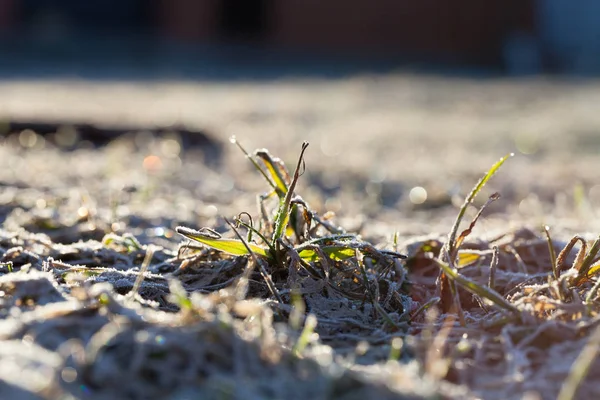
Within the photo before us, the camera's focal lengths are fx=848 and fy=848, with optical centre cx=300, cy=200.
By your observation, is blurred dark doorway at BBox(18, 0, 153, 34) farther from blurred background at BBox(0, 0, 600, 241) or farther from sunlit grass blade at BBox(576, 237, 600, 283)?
sunlit grass blade at BBox(576, 237, 600, 283)

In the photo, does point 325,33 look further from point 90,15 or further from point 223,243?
point 223,243

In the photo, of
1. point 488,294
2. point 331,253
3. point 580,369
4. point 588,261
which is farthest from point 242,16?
point 580,369

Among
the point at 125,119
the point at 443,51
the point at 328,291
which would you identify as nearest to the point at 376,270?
the point at 328,291

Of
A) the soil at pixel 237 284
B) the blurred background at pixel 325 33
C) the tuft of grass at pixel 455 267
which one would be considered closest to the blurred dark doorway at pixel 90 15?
the blurred background at pixel 325 33

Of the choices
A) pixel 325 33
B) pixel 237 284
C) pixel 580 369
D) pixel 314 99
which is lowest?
pixel 314 99

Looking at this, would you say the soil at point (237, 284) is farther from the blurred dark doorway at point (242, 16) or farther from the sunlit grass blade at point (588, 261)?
the blurred dark doorway at point (242, 16)

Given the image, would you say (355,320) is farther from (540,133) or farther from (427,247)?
(540,133)
